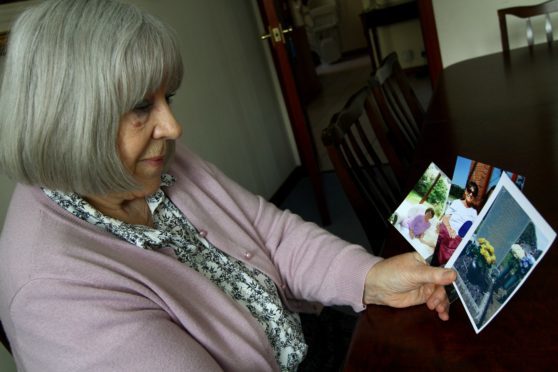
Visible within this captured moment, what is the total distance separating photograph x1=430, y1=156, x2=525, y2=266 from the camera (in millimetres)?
699

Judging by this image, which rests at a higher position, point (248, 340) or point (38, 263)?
point (38, 263)

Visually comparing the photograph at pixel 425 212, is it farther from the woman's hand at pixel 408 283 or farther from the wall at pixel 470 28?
the wall at pixel 470 28

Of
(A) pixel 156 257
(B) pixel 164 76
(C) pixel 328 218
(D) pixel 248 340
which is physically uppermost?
(B) pixel 164 76

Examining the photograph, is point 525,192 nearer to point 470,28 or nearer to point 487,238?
point 487,238

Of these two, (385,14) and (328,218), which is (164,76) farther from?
(385,14)

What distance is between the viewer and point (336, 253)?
0.96 metres

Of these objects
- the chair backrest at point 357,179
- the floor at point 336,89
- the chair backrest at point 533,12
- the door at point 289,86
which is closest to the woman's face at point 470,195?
the chair backrest at point 357,179

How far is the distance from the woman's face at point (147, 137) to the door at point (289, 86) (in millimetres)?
1756

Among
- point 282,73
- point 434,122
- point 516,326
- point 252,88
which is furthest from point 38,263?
point 252,88

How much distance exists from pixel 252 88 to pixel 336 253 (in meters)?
2.29

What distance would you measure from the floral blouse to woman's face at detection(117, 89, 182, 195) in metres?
0.10

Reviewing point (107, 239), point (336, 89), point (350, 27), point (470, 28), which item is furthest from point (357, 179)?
point (350, 27)

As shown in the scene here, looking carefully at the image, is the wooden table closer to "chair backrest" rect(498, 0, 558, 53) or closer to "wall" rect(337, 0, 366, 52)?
"chair backrest" rect(498, 0, 558, 53)

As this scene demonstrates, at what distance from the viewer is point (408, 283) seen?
29.6 inches
